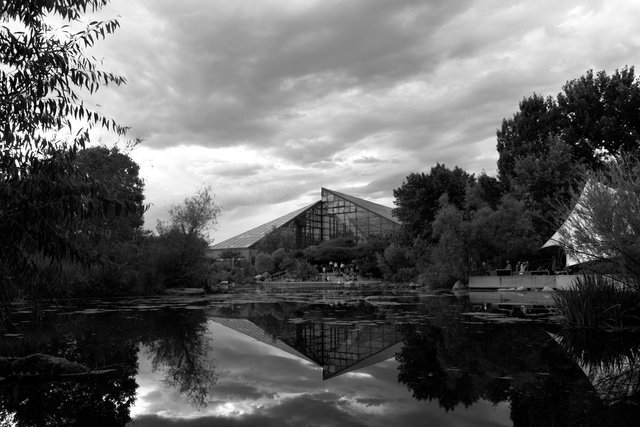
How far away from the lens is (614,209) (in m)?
10.8

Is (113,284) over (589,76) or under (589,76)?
under

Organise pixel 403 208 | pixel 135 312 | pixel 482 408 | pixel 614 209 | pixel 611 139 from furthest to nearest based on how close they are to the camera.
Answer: pixel 403 208 < pixel 611 139 < pixel 135 312 < pixel 614 209 < pixel 482 408

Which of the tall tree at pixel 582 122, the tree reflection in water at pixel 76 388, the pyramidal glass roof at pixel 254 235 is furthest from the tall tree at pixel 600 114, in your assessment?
the pyramidal glass roof at pixel 254 235

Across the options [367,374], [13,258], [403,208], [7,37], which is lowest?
[367,374]

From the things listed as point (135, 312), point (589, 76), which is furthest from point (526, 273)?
point (135, 312)

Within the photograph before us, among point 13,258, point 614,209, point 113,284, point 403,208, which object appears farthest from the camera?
point 403,208

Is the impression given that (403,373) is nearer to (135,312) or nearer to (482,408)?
(482,408)

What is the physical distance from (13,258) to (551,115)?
134ft

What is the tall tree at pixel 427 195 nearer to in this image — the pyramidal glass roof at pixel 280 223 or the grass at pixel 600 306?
the grass at pixel 600 306

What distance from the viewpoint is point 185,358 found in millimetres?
8562

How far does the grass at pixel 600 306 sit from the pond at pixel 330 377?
0.75 metres

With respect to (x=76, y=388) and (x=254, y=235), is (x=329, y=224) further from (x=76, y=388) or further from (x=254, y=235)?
(x=76, y=388)

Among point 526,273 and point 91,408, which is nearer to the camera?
point 91,408

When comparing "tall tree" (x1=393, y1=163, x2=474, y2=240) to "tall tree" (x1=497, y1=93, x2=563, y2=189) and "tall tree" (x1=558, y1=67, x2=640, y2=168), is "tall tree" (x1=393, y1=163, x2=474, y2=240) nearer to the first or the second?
"tall tree" (x1=497, y1=93, x2=563, y2=189)
